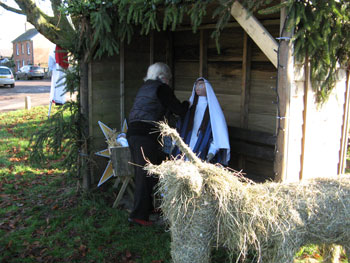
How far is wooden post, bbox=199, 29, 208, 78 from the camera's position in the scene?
20.3 ft

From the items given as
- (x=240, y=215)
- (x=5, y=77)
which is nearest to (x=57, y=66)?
(x=240, y=215)

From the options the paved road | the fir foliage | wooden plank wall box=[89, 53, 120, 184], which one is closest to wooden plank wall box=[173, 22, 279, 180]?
wooden plank wall box=[89, 53, 120, 184]

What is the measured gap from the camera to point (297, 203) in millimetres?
2832

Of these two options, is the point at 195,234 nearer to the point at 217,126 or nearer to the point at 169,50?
the point at 217,126

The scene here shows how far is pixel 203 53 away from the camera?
6.21 metres

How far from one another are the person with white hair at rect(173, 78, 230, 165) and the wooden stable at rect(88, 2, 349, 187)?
692mm

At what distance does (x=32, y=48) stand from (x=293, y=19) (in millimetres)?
59701

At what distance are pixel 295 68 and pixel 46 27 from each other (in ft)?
13.9

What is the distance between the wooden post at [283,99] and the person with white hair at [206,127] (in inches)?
42.6

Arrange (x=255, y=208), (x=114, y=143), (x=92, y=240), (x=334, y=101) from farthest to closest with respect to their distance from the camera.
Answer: (x=114, y=143) → (x=92, y=240) → (x=334, y=101) → (x=255, y=208)

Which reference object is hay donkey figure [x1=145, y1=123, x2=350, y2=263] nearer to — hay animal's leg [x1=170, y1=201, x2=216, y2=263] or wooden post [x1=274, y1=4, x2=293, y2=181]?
hay animal's leg [x1=170, y1=201, x2=216, y2=263]

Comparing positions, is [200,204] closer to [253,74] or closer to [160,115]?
[160,115]

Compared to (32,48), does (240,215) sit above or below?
below

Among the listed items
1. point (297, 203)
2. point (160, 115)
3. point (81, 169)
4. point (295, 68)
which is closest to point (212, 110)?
point (160, 115)
